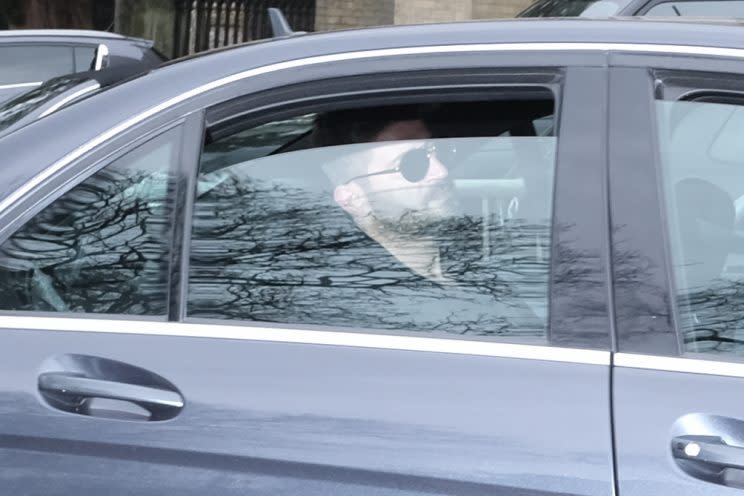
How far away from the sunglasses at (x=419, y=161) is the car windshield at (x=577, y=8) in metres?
3.61

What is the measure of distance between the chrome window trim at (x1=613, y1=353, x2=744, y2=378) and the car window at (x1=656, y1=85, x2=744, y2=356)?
0.14 ft

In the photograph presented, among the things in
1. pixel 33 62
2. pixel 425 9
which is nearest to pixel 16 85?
pixel 33 62

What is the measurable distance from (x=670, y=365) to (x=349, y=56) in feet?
2.49

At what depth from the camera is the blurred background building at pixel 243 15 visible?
45.7ft

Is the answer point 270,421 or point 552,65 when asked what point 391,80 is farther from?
point 270,421

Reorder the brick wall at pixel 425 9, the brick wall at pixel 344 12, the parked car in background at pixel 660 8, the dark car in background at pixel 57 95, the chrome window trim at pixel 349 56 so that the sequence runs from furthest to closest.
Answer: the brick wall at pixel 344 12 → the brick wall at pixel 425 9 → the parked car in background at pixel 660 8 → the dark car in background at pixel 57 95 → the chrome window trim at pixel 349 56

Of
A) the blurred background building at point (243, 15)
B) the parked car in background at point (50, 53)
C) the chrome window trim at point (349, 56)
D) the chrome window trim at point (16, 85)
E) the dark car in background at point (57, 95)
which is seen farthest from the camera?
the blurred background building at point (243, 15)

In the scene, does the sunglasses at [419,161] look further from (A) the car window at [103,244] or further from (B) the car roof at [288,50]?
(A) the car window at [103,244]

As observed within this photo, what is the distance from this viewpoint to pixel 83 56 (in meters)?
9.41

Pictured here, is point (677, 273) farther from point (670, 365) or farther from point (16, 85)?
point (16, 85)

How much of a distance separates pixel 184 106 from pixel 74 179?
23 centimetres

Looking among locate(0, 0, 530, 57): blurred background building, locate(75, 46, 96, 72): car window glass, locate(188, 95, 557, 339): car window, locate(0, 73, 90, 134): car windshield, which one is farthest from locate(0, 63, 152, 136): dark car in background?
locate(0, 0, 530, 57): blurred background building

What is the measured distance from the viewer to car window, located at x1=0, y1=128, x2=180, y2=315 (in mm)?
2180

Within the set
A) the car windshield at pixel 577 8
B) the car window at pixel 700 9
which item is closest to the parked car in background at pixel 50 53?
the car windshield at pixel 577 8
